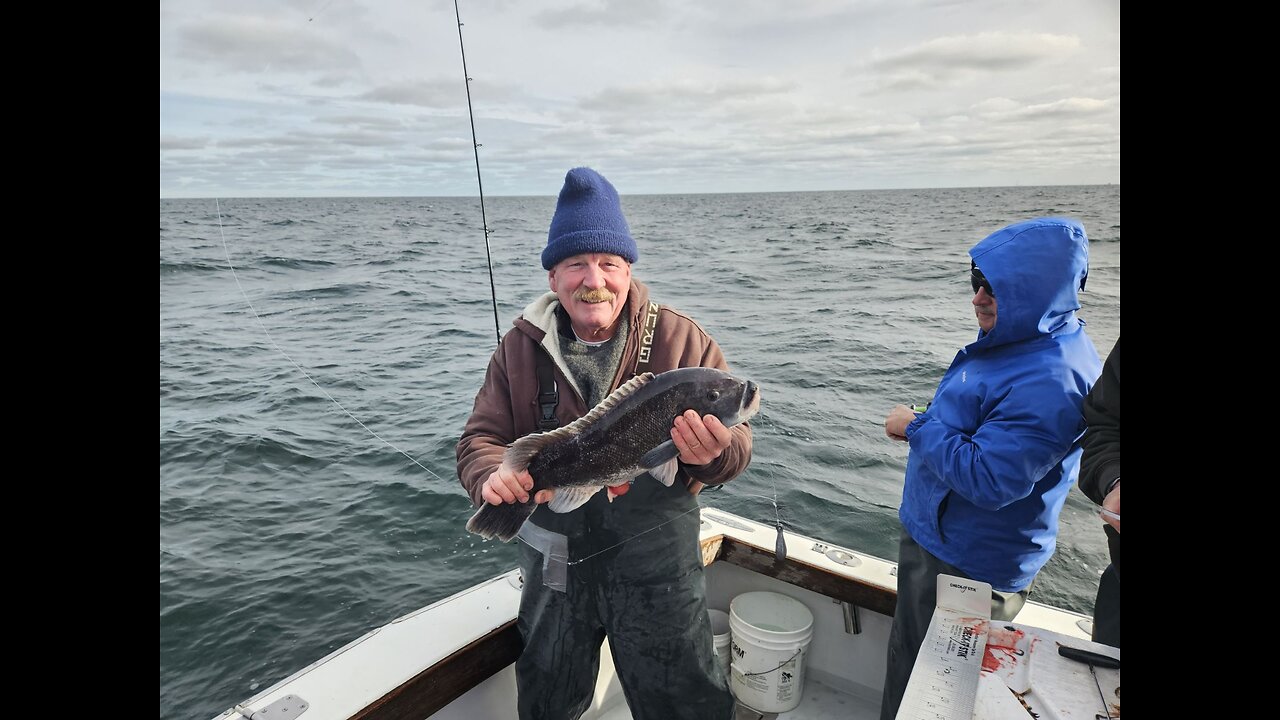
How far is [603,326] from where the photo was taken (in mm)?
2650

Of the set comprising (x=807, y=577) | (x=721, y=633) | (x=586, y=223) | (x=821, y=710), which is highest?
(x=586, y=223)

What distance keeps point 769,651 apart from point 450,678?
1762 mm

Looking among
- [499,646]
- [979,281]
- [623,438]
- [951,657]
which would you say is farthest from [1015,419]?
[499,646]

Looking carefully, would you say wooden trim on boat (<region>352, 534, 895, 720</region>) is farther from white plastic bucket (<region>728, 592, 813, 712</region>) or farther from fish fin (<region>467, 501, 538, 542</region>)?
fish fin (<region>467, 501, 538, 542</region>)

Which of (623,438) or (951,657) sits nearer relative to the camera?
(951,657)

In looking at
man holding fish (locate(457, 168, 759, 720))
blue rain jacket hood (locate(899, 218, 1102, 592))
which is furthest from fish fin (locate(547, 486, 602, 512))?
blue rain jacket hood (locate(899, 218, 1102, 592))

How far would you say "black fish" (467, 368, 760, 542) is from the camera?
2.40m

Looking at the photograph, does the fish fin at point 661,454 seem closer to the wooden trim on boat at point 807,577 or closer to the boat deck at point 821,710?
the wooden trim on boat at point 807,577

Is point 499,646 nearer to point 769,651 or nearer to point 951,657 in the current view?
point 769,651

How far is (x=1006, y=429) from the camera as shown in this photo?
2486 mm
